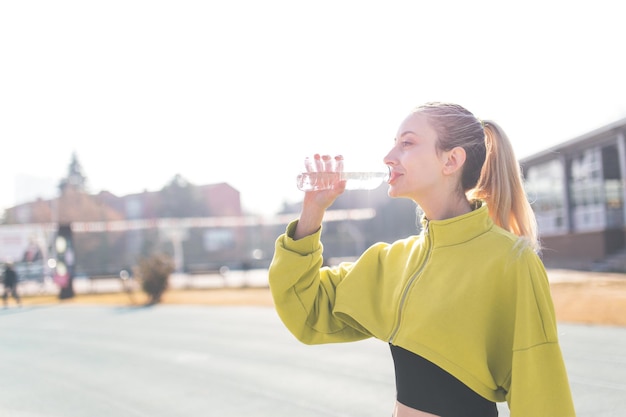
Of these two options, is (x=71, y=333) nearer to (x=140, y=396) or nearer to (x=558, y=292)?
(x=140, y=396)

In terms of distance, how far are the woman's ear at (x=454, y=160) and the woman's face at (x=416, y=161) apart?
0.02m

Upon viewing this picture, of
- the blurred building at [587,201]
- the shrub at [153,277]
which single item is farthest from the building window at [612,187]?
the shrub at [153,277]

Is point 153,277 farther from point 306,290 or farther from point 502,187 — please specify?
point 502,187

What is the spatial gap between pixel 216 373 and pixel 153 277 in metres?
13.1

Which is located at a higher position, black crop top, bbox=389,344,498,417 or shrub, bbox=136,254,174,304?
black crop top, bbox=389,344,498,417

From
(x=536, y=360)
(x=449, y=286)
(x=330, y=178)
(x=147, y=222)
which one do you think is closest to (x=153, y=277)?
(x=330, y=178)

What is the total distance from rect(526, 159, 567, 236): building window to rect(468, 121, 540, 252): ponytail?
84.8ft

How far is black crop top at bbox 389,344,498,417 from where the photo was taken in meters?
1.74

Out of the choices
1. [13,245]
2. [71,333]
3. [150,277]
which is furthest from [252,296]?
[13,245]

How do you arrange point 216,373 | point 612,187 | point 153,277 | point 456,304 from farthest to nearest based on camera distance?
point 612,187
point 153,277
point 216,373
point 456,304

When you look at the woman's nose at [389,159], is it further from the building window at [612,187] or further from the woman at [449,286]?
the building window at [612,187]

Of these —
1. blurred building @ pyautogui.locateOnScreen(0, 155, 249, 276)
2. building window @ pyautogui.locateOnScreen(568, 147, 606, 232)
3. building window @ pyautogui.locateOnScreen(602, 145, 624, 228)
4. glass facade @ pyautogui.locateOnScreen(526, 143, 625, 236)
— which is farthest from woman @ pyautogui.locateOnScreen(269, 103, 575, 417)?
blurred building @ pyautogui.locateOnScreen(0, 155, 249, 276)

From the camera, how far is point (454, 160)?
1.89m

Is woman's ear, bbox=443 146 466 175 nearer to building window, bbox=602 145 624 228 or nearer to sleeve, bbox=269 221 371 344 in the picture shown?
sleeve, bbox=269 221 371 344
